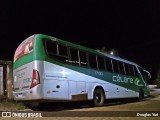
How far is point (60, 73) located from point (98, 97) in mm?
3325

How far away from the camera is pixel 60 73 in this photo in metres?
12.2

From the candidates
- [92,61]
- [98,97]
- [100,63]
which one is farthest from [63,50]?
[98,97]

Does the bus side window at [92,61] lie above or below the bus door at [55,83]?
above

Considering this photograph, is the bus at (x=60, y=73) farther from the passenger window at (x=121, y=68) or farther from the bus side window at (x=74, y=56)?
the passenger window at (x=121, y=68)

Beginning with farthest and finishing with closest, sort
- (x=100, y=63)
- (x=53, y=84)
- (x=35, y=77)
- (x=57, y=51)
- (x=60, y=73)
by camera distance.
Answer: (x=100, y=63) → (x=57, y=51) → (x=60, y=73) → (x=53, y=84) → (x=35, y=77)

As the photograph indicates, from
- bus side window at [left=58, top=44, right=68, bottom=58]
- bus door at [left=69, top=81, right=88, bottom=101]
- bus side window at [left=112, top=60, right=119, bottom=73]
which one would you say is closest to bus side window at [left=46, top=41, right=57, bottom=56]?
bus side window at [left=58, top=44, right=68, bottom=58]

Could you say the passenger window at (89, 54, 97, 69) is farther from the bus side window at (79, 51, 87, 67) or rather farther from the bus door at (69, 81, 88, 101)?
the bus door at (69, 81, 88, 101)

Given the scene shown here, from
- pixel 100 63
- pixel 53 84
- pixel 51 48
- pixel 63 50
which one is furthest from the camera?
pixel 100 63

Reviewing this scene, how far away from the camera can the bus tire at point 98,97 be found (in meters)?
14.5

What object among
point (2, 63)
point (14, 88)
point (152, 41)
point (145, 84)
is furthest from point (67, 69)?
point (152, 41)

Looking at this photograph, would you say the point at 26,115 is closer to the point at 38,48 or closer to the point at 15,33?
the point at 38,48

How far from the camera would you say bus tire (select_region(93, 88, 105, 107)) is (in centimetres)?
1449

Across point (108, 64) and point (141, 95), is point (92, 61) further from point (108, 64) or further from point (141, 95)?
point (141, 95)

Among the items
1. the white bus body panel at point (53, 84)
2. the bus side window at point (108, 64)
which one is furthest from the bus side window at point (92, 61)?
the bus side window at point (108, 64)
